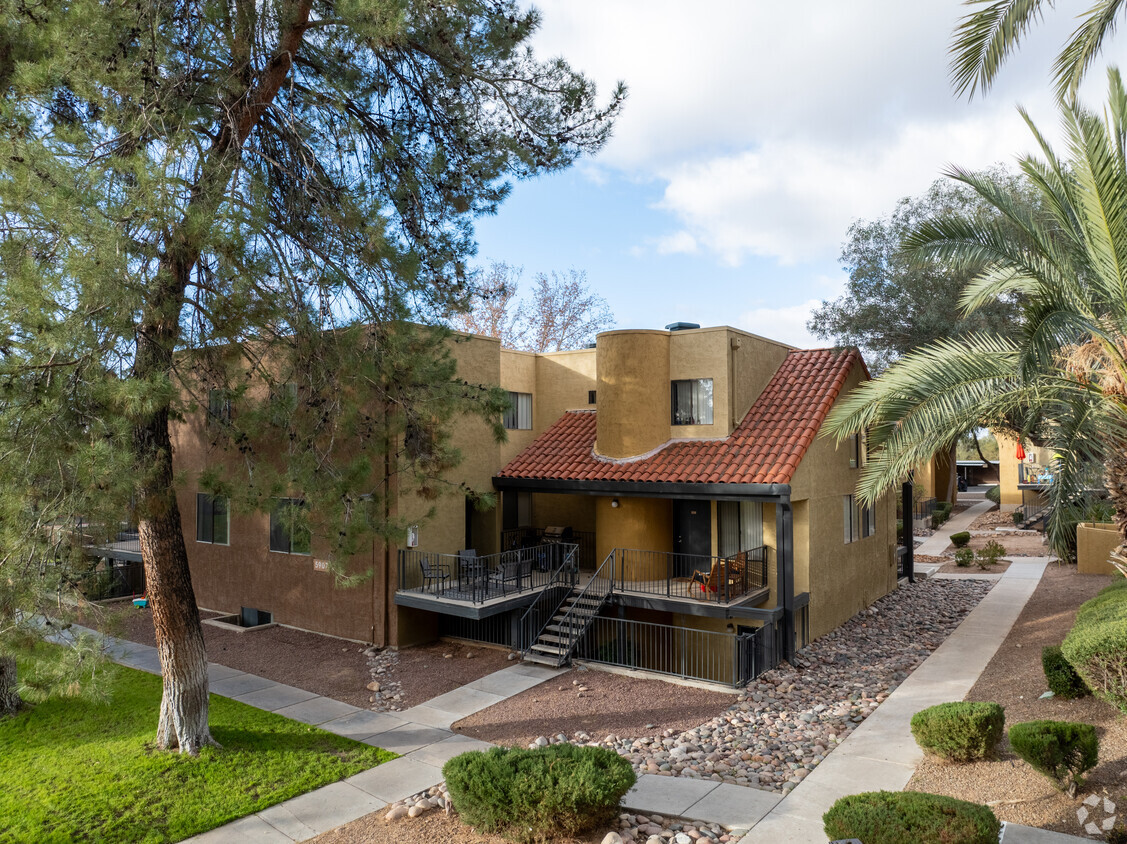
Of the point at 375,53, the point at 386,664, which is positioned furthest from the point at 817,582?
the point at 375,53

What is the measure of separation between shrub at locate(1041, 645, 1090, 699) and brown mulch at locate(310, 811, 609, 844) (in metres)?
6.70

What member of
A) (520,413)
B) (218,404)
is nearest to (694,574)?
(520,413)

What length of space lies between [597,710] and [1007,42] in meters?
11.5

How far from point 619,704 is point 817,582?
604 centimetres

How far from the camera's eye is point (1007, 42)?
10039mm

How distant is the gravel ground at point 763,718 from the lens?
967cm

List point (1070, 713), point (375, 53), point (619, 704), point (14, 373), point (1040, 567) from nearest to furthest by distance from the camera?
point (14, 373), point (1070, 713), point (375, 53), point (619, 704), point (1040, 567)

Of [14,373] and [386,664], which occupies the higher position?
[14,373]

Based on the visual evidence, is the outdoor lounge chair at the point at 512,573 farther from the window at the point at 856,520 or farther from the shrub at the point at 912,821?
the shrub at the point at 912,821

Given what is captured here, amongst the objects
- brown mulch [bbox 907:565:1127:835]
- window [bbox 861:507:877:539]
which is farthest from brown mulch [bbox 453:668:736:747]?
window [bbox 861:507:877:539]

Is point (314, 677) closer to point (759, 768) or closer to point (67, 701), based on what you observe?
point (67, 701)

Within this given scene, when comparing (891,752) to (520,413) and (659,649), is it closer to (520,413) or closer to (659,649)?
(659,649)

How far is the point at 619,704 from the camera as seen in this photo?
1221cm

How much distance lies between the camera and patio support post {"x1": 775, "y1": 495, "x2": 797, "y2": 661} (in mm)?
14266
